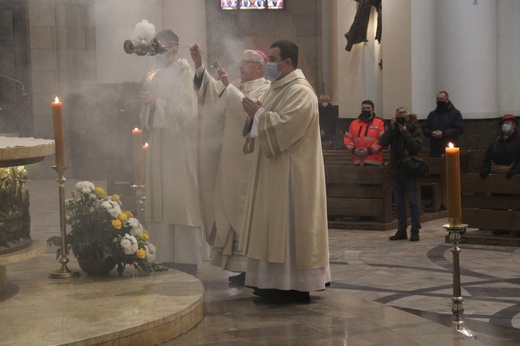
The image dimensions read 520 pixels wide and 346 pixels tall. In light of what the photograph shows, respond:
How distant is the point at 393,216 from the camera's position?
13289 millimetres

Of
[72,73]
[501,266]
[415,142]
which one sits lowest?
[501,266]

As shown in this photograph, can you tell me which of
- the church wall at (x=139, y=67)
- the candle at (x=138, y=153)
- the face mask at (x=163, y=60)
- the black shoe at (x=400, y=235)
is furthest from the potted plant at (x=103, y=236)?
the church wall at (x=139, y=67)

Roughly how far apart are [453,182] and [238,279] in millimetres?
2492

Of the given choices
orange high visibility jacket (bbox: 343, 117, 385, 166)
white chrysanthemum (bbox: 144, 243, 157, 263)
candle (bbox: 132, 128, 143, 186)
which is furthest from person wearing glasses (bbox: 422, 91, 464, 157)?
white chrysanthemum (bbox: 144, 243, 157, 263)

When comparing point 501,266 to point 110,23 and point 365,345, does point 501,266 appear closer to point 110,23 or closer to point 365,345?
point 365,345

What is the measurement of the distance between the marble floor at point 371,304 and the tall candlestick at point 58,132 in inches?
31.9

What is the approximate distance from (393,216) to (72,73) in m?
8.56

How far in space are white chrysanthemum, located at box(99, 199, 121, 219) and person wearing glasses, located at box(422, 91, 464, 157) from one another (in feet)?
24.4

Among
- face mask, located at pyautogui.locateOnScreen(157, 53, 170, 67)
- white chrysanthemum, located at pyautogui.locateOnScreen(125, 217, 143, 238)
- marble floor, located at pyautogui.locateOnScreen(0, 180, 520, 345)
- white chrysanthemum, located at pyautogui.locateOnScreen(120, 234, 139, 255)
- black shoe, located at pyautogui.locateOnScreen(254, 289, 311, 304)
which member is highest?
face mask, located at pyautogui.locateOnScreen(157, 53, 170, 67)

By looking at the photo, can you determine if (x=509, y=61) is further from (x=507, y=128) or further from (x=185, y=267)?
(x=185, y=267)

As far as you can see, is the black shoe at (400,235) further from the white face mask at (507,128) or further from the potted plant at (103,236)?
the potted plant at (103,236)

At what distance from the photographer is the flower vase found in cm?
714

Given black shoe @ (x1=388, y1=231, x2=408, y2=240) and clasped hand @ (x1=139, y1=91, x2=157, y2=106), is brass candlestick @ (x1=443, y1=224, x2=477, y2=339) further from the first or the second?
black shoe @ (x1=388, y1=231, x2=408, y2=240)

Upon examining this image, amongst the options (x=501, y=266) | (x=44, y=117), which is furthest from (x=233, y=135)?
(x=44, y=117)
